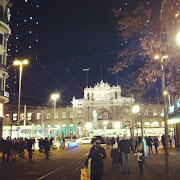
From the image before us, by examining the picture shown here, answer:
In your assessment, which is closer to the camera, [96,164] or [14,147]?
[96,164]

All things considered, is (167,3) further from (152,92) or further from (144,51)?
(144,51)

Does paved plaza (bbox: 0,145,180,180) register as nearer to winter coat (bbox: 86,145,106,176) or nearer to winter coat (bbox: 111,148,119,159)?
winter coat (bbox: 111,148,119,159)

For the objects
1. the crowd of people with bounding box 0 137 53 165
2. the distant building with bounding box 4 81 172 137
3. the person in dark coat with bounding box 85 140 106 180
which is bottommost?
the crowd of people with bounding box 0 137 53 165

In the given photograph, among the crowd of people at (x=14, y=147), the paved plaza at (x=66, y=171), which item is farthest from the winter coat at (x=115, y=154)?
the crowd of people at (x=14, y=147)

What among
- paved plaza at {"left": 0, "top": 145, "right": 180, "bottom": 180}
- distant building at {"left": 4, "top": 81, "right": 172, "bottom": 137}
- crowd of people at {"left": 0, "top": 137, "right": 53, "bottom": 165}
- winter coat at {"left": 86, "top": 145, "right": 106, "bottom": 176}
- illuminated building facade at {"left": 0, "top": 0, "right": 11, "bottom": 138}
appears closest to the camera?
winter coat at {"left": 86, "top": 145, "right": 106, "bottom": 176}

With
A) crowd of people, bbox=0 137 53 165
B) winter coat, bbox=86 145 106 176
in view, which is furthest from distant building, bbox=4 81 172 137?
winter coat, bbox=86 145 106 176

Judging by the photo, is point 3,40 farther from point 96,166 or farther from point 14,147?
point 96,166

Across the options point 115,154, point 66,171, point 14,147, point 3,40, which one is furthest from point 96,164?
point 3,40

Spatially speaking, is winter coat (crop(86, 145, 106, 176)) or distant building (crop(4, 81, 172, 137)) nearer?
winter coat (crop(86, 145, 106, 176))

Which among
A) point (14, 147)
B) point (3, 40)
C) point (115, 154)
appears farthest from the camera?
point (3, 40)

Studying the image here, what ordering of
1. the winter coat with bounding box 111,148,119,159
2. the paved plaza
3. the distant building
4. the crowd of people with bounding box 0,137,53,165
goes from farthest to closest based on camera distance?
the distant building
the crowd of people with bounding box 0,137,53,165
the winter coat with bounding box 111,148,119,159
the paved plaza

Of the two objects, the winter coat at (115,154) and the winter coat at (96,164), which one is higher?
the winter coat at (96,164)

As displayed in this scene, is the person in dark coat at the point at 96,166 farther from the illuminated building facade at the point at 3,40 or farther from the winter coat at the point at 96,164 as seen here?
the illuminated building facade at the point at 3,40

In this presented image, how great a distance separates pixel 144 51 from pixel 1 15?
26816 mm
